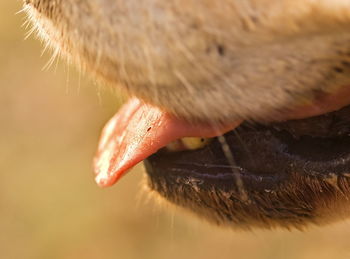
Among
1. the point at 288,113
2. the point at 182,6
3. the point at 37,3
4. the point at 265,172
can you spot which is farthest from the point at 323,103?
the point at 37,3

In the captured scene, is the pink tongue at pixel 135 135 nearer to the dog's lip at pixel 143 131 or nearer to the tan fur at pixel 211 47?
the dog's lip at pixel 143 131

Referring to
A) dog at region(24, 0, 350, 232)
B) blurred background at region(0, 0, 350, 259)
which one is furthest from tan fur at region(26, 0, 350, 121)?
blurred background at region(0, 0, 350, 259)

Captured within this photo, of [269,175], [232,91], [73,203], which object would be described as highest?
[232,91]

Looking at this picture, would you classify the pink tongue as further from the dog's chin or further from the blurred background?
the blurred background

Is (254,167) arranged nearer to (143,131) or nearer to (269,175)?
(269,175)

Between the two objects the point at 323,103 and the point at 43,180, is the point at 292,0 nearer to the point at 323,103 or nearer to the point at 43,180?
the point at 323,103

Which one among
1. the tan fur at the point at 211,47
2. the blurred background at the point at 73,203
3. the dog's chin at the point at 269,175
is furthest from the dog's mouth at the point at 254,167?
the blurred background at the point at 73,203

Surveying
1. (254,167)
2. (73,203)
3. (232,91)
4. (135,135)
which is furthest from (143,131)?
(73,203)
